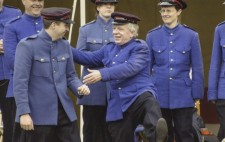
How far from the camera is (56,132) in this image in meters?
6.77

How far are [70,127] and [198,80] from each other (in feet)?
5.37

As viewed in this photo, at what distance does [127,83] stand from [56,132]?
2.91ft

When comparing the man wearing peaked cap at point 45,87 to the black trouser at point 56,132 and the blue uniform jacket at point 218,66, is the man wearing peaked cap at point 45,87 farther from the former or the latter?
the blue uniform jacket at point 218,66

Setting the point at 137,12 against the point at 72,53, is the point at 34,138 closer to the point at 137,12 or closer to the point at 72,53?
the point at 72,53

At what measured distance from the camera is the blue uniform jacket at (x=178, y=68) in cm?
777

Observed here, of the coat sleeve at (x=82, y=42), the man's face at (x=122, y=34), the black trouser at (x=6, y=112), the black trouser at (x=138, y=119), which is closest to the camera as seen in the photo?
the black trouser at (x=138, y=119)

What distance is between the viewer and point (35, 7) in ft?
24.7

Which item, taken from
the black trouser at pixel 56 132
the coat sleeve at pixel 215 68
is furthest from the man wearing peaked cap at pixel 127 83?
the coat sleeve at pixel 215 68

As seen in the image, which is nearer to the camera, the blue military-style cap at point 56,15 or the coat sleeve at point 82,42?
the blue military-style cap at point 56,15

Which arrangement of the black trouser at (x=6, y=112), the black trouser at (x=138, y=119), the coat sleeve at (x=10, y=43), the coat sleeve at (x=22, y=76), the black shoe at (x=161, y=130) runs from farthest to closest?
the black trouser at (x=6, y=112), the coat sleeve at (x=10, y=43), the black trouser at (x=138, y=119), the black shoe at (x=161, y=130), the coat sleeve at (x=22, y=76)

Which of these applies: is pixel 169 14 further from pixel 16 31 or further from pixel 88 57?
pixel 16 31

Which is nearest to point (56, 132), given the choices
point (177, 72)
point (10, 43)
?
point (10, 43)

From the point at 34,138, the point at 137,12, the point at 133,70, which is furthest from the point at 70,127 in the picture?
the point at 137,12

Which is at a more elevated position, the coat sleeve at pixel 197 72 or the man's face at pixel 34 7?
the man's face at pixel 34 7
